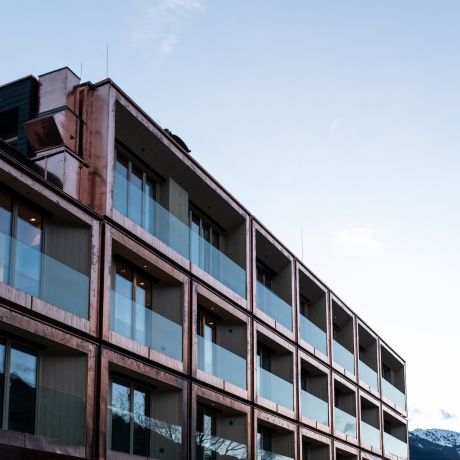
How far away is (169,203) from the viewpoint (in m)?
29.5

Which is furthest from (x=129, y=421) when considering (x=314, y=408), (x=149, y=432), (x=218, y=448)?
(x=314, y=408)

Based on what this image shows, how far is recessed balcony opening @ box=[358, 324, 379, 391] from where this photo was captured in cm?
4809

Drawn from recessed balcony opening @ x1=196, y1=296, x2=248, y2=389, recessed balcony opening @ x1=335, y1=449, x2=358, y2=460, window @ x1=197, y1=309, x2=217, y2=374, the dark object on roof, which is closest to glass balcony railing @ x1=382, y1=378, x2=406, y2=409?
recessed balcony opening @ x1=335, y1=449, x2=358, y2=460

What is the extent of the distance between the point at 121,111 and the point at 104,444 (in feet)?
31.3

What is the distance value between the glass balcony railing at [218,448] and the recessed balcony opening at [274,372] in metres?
2.85

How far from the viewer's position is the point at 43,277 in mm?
21719

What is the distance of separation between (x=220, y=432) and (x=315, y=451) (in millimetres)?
9885

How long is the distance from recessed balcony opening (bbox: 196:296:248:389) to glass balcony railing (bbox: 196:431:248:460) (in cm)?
205

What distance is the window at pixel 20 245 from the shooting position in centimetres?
2084

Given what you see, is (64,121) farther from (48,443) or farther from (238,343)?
(238,343)

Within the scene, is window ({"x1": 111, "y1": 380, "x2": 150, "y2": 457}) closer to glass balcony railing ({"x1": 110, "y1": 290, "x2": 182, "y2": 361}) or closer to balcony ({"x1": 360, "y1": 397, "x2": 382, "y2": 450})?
glass balcony railing ({"x1": 110, "y1": 290, "x2": 182, "y2": 361})

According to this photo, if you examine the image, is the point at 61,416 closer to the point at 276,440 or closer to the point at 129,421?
the point at 129,421

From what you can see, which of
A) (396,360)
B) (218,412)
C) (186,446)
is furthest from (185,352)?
(396,360)

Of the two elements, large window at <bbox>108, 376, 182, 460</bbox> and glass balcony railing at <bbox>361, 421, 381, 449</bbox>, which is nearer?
large window at <bbox>108, 376, 182, 460</bbox>
